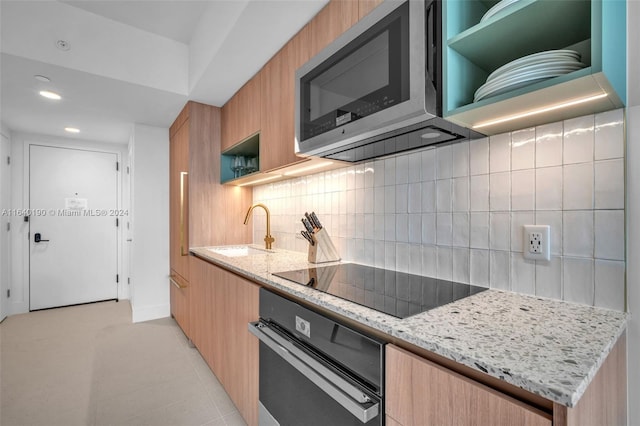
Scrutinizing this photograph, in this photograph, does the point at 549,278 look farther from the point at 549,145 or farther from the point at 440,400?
the point at 440,400

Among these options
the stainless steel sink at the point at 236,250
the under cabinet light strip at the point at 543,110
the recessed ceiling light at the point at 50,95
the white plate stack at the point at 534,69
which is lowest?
the stainless steel sink at the point at 236,250

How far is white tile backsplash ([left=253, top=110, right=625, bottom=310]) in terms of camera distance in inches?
33.9

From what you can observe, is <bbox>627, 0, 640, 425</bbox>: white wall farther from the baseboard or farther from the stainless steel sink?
the baseboard

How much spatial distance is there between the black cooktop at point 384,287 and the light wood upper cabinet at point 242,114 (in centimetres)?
121

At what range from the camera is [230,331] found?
1.71 meters

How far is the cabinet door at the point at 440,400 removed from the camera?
0.53m

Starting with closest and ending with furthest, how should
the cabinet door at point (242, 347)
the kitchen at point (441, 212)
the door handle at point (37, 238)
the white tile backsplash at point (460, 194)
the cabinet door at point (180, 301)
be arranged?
the kitchen at point (441, 212) → the white tile backsplash at point (460, 194) → the cabinet door at point (242, 347) → the cabinet door at point (180, 301) → the door handle at point (37, 238)

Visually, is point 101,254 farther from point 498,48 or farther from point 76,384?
point 498,48

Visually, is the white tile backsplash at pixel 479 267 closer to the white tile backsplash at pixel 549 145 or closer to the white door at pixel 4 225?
the white tile backsplash at pixel 549 145

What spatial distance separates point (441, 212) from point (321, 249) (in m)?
0.69

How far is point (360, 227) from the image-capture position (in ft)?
5.36

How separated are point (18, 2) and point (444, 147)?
273 centimetres

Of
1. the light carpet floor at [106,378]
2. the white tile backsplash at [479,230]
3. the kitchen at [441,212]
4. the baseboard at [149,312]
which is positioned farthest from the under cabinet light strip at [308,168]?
the baseboard at [149,312]

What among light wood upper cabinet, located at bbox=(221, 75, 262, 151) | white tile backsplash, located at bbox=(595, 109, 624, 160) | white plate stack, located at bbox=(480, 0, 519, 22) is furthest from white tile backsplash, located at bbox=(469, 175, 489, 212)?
light wood upper cabinet, located at bbox=(221, 75, 262, 151)
